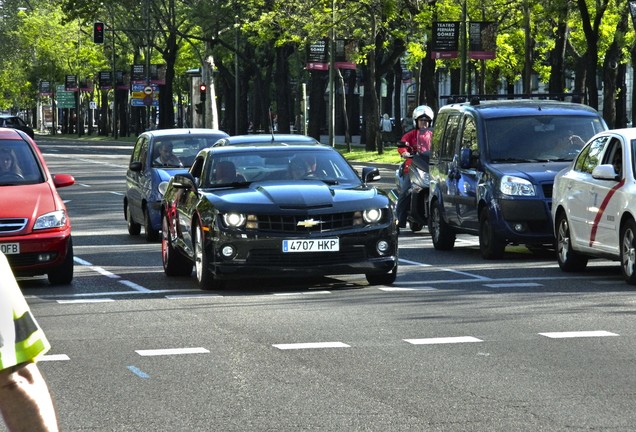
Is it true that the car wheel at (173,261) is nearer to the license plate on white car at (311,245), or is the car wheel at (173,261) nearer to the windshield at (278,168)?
the windshield at (278,168)

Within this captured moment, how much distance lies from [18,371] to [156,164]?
18865mm

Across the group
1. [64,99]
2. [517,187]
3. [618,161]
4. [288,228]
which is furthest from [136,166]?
[64,99]

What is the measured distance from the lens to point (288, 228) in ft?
48.2

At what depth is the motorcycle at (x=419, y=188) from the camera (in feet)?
75.1

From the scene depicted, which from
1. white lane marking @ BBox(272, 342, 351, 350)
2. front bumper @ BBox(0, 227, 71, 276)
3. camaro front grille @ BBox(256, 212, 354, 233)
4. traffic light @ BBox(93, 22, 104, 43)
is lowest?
white lane marking @ BBox(272, 342, 351, 350)

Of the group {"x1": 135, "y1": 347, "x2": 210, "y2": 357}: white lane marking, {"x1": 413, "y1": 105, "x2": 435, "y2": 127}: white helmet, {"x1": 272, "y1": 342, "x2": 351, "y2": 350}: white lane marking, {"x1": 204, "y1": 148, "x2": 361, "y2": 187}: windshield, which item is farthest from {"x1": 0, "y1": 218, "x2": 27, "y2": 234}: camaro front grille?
{"x1": 413, "y1": 105, "x2": 435, "y2": 127}: white helmet

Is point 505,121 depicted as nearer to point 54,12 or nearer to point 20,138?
point 20,138

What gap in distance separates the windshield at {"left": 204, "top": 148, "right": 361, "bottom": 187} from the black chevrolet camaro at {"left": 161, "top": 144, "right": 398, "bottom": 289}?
0.02 m

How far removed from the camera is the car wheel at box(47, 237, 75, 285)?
51.8 feet

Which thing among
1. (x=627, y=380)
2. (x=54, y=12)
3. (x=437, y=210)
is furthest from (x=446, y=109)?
(x=54, y=12)

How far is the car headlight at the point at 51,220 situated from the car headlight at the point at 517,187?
5312mm

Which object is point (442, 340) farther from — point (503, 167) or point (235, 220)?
point (503, 167)

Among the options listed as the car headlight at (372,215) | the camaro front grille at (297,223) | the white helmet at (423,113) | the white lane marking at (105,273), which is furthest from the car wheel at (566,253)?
the white helmet at (423,113)

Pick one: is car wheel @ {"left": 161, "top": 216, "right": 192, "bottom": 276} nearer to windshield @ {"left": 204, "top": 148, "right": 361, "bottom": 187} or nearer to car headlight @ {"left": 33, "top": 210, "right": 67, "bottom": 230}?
windshield @ {"left": 204, "top": 148, "right": 361, "bottom": 187}
